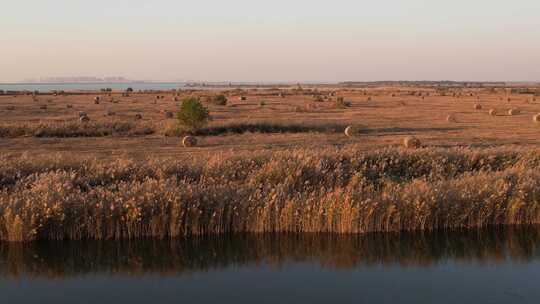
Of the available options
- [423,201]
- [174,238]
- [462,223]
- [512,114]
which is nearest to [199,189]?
[174,238]

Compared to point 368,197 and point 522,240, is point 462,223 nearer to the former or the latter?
point 522,240

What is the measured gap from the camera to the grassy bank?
42.6ft

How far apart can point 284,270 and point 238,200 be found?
8.32 ft

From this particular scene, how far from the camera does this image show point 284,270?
1173cm

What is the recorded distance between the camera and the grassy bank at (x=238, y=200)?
13.0 metres

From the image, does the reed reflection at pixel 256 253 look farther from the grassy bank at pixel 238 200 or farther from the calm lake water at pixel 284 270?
the grassy bank at pixel 238 200

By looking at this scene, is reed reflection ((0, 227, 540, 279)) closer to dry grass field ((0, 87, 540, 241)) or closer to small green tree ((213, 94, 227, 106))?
dry grass field ((0, 87, 540, 241))

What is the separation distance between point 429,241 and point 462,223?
1368 mm

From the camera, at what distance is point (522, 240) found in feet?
44.3

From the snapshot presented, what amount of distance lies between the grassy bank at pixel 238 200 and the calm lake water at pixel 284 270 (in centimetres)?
38

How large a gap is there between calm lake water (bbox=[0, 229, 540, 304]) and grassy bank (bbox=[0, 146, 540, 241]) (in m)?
0.38

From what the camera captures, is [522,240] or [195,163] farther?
[195,163]

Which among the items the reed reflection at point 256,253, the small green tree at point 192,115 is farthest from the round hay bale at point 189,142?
the reed reflection at point 256,253

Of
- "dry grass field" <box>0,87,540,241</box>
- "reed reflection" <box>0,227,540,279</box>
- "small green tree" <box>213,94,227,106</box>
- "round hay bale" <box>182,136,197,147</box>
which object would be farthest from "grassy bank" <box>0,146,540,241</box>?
"small green tree" <box>213,94,227,106</box>
